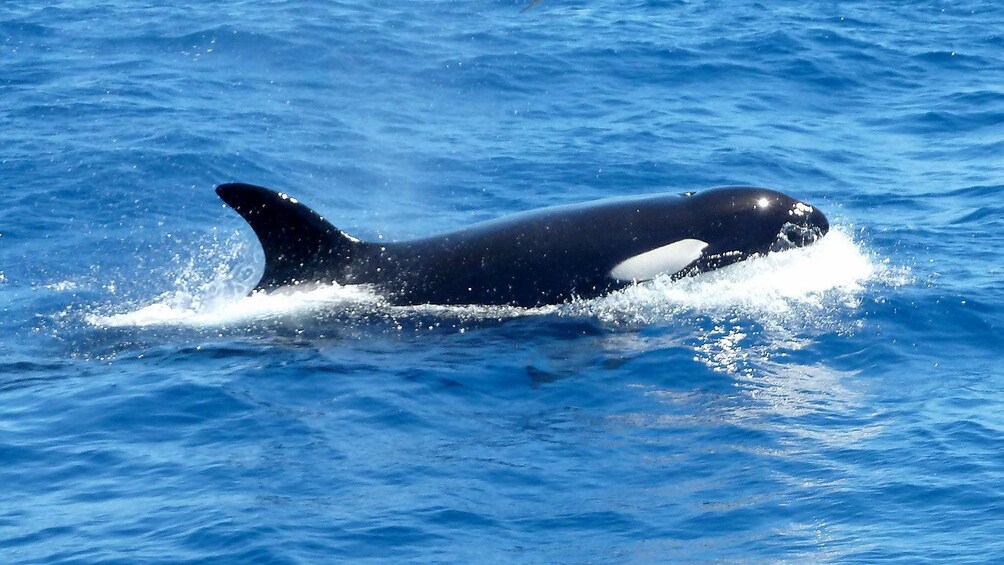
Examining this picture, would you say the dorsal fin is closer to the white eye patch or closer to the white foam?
the white foam

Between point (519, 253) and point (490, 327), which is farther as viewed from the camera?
point (519, 253)

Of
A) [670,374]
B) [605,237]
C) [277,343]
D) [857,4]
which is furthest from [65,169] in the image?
[857,4]

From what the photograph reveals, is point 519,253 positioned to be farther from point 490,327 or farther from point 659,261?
point 659,261

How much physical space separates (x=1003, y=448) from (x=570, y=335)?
4.40m

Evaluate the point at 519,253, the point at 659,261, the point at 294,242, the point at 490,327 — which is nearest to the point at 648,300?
the point at 659,261

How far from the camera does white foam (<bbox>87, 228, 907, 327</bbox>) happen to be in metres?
14.4

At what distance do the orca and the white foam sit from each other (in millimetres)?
123

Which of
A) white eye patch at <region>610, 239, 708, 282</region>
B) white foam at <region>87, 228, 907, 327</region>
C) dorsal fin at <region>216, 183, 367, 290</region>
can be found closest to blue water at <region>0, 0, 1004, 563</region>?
white foam at <region>87, 228, 907, 327</region>

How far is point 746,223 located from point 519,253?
2681 mm

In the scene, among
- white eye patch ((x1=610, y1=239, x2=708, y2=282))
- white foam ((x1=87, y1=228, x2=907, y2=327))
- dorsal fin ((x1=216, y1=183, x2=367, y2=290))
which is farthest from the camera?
white eye patch ((x1=610, y1=239, x2=708, y2=282))

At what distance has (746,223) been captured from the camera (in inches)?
603

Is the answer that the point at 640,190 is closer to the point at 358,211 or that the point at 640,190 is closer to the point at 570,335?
the point at 358,211

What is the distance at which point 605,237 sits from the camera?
14711mm

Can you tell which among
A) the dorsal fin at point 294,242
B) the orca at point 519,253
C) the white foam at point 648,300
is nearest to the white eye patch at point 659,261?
the orca at point 519,253
